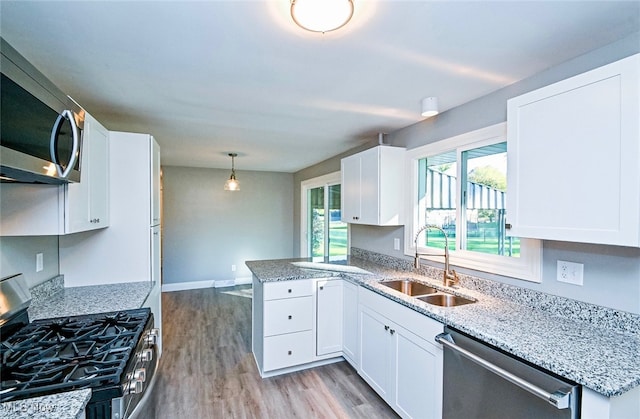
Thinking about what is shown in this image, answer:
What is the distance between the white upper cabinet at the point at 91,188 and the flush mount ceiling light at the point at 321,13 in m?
1.50

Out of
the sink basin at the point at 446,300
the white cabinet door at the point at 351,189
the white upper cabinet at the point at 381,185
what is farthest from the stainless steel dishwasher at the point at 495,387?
the white cabinet door at the point at 351,189

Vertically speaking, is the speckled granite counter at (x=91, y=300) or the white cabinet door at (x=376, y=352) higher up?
the speckled granite counter at (x=91, y=300)

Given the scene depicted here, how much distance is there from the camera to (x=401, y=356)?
206cm

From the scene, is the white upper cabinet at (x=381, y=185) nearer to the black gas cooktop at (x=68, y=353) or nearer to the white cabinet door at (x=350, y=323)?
the white cabinet door at (x=350, y=323)

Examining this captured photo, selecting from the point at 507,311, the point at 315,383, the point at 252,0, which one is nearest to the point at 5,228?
the point at 252,0

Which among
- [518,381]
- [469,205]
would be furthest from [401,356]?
[469,205]

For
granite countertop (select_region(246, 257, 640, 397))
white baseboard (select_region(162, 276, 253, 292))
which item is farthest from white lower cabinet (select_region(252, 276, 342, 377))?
white baseboard (select_region(162, 276, 253, 292))

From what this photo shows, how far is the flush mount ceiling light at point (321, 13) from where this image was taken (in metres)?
1.12

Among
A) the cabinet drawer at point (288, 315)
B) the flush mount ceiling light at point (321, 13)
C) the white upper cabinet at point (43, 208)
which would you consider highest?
the flush mount ceiling light at point (321, 13)

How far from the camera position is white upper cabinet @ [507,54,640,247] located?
1.22 m

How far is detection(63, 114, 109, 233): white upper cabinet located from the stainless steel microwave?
280 mm

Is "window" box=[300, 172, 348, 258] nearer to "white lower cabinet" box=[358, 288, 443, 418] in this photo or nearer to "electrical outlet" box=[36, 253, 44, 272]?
"white lower cabinet" box=[358, 288, 443, 418]

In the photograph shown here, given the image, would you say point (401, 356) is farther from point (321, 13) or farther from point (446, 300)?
point (321, 13)

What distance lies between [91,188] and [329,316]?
6.86ft
